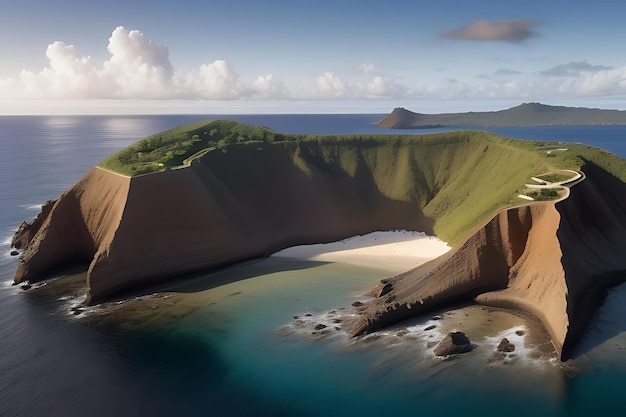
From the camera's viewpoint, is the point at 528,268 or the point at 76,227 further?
the point at 76,227

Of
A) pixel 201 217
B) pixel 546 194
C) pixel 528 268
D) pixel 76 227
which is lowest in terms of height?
pixel 76 227

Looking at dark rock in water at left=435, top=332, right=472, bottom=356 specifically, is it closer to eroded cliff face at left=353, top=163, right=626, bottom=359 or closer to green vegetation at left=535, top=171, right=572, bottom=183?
eroded cliff face at left=353, top=163, right=626, bottom=359

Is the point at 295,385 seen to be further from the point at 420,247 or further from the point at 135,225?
the point at 420,247

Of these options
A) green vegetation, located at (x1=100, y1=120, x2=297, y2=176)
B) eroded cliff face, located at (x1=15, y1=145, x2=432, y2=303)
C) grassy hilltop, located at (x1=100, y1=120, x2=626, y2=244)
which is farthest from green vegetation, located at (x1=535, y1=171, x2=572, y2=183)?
green vegetation, located at (x1=100, y1=120, x2=297, y2=176)

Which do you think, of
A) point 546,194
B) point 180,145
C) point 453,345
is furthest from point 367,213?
point 453,345

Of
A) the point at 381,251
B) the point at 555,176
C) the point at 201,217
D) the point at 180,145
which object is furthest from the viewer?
the point at 180,145

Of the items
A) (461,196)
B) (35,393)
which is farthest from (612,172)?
(35,393)

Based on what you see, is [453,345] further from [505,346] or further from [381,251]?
[381,251]
